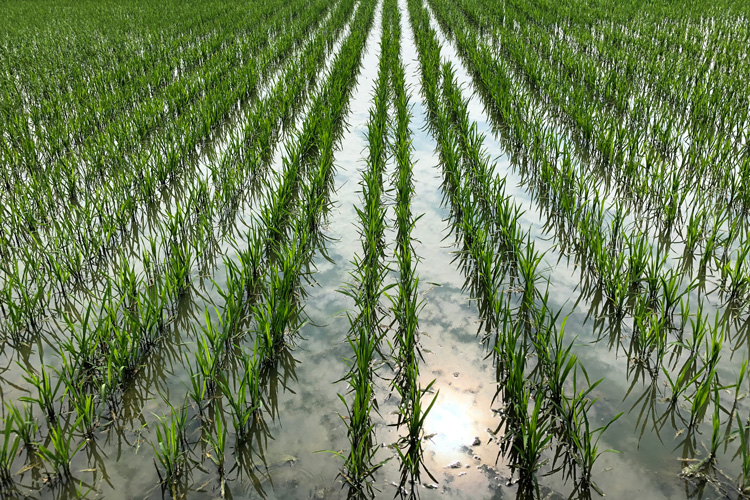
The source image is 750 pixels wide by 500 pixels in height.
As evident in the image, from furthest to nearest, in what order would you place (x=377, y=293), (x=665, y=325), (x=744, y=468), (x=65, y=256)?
(x=65, y=256) < (x=377, y=293) < (x=665, y=325) < (x=744, y=468)

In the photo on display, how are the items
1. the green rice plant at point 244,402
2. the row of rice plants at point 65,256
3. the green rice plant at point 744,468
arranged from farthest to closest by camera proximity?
the row of rice plants at point 65,256
the green rice plant at point 244,402
the green rice plant at point 744,468

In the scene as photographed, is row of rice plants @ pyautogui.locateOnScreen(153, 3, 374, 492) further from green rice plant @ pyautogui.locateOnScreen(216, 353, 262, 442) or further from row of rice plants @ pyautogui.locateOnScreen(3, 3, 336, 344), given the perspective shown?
row of rice plants @ pyautogui.locateOnScreen(3, 3, 336, 344)

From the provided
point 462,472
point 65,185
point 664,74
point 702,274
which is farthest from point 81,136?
point 664,74

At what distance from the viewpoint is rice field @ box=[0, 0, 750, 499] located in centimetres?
169

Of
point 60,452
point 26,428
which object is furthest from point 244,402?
point 26,428

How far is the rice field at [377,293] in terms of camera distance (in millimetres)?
1688

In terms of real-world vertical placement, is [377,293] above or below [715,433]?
above

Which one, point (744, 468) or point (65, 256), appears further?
point (65, 256)

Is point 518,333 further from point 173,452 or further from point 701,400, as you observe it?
point 173,452

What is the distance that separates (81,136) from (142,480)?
3.93 metres

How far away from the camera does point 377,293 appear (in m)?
2.52

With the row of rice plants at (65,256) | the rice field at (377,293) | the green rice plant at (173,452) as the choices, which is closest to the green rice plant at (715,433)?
the rice field at (377,293)

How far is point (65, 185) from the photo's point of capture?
3.57 metres

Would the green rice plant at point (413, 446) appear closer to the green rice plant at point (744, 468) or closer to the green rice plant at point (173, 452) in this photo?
the green rice plant at point (173, 452)
